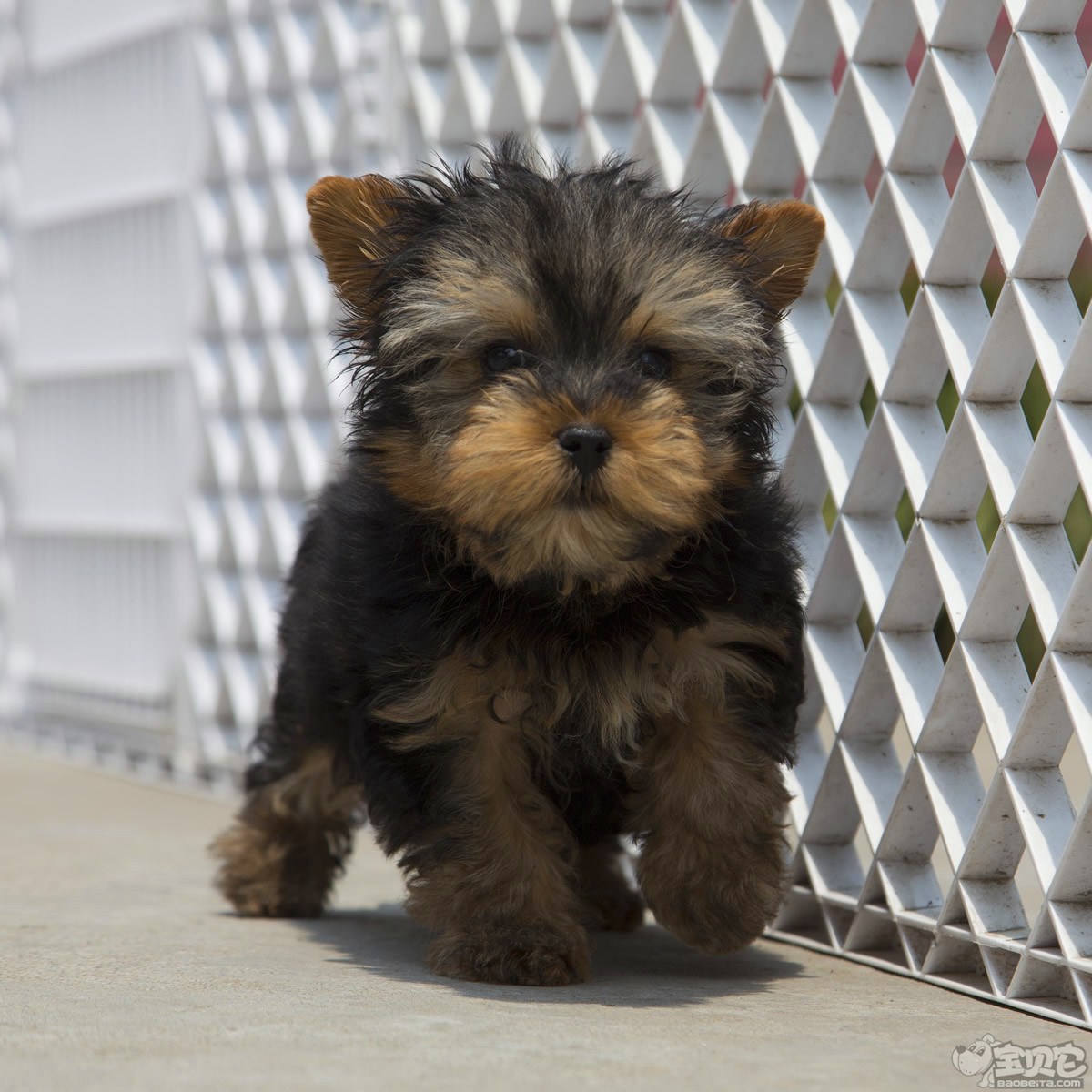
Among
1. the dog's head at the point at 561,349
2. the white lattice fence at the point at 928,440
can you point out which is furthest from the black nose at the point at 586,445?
the white lattice fence at the point at 928,440

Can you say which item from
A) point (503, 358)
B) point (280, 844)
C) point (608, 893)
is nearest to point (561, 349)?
point (503, 358)

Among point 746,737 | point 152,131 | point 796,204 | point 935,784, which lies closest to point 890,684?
point 935,784

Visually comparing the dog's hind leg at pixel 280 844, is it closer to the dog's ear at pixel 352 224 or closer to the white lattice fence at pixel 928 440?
the white lattice fence at pixel 928 440

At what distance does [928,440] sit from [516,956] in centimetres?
153

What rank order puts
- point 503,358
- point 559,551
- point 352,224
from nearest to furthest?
point 559,551 < point 503,358 < point 352,224

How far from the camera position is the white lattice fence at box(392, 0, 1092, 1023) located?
10.9ft

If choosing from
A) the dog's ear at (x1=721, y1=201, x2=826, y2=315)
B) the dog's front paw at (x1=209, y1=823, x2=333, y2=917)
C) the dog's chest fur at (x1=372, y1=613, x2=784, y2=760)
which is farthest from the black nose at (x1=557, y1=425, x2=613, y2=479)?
the dog's front paw at (x1=209, y1=823, x2=333, y2=917)

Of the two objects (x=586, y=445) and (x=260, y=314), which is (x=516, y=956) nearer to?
(x=586, y=445)

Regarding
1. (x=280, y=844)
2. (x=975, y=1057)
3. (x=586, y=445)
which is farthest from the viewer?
(x=280, y=844)

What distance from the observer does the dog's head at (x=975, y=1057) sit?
9.04 ft

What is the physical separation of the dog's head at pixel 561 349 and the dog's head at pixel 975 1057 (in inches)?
42.3

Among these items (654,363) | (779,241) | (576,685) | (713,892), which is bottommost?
(713,892)

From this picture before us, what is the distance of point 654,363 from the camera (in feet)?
10.9

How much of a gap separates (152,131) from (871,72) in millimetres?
4181
